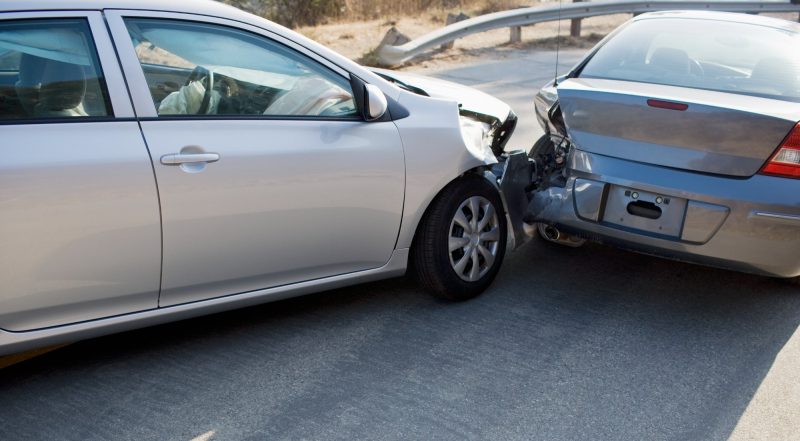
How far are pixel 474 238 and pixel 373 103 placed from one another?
98 centimetres

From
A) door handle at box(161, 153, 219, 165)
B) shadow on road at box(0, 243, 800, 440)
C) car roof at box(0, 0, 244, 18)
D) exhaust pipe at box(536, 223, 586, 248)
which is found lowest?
shadow on road at box(0, 243, 800, 440)

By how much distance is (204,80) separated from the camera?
4.30 m

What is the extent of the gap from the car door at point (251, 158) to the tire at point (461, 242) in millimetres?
246

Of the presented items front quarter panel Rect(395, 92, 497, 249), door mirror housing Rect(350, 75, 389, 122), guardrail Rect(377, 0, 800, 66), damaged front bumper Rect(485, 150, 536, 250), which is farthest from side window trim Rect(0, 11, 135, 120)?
guardrail Rect(377, 0, 800, 66)

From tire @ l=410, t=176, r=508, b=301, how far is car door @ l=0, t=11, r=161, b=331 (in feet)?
4.83

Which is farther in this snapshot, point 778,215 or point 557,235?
point 557,235

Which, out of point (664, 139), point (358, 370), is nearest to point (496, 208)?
point (664, 139)

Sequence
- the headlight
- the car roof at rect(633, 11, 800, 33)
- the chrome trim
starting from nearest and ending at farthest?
the chrome trim
the headlight
the car roof at rect(633, 11, 800, 33)

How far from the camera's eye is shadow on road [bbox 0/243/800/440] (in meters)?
3.85

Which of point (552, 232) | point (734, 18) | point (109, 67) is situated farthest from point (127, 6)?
point (734, 18)

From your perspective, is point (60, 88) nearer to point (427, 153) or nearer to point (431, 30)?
point (427, 153)

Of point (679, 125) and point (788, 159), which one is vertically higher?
point (679, 125)

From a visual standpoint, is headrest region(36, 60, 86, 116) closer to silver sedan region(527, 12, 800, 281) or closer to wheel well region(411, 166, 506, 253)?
wheel well region(411, 166, 506, 253)

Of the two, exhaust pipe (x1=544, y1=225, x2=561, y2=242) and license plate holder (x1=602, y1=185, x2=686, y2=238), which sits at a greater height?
license plate holder (x1=602, y1=185, x2=686, y2=238)
